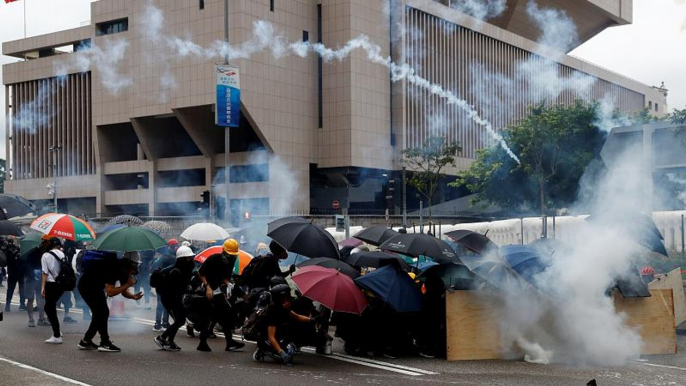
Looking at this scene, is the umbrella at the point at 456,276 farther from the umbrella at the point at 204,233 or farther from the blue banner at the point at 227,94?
the blue banner at the point at 227,94

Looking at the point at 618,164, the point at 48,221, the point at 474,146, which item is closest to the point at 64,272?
the point at 48,221

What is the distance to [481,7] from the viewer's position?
79.5 meters

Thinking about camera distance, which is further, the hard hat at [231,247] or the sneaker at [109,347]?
the hard hat at [231,247]

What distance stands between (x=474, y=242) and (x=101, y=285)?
19.3ft

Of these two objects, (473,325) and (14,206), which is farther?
(14,206)

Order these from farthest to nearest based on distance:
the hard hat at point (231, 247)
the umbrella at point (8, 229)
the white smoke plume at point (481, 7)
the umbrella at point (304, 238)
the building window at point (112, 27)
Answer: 1. the white smoke plume at point (481, 7)
2. the building window at point (112, 27)
3. the umbrella at point (8, 229)
4. the umbrella at point (304, 238)
5. the hard hat at point (231, 247)

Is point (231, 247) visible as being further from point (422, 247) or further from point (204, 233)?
point (204, 233)

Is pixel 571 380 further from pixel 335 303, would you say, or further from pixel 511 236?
A: pixel 511 236

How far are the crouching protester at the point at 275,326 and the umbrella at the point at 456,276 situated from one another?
7.59 ft

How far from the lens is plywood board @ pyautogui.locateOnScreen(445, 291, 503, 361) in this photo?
14047mm

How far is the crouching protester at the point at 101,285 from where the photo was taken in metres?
14.1

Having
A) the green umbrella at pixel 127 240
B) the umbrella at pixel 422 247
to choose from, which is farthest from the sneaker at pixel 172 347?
the umbrella at pixel 422 247

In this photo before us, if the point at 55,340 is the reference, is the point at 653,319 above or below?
above

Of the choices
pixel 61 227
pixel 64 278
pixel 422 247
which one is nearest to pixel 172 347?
pixel 64 278
